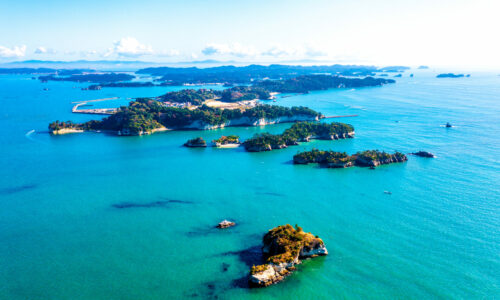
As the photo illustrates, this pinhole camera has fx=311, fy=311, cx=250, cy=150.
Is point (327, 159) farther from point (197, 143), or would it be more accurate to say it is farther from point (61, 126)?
point (61, 126)

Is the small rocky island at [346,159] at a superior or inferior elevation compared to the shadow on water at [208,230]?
superior

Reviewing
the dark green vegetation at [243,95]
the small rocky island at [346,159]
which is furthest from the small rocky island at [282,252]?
the dark green vegetation at [243,95]

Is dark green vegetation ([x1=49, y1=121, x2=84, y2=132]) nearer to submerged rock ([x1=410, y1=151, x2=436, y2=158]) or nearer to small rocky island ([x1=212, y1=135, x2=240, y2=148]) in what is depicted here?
small rocky island ([x1=212, y1=135, x2=240, y2=148])

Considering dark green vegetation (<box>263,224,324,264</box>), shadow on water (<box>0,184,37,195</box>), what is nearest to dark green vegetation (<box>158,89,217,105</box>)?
shadow on water (<box>0,184,37,195</box>)

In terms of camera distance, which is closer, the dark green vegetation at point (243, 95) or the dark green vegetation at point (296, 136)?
the dark green vegetation at point (296, 136)

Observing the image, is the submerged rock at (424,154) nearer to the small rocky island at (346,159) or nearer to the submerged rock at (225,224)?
the small rocky island at (346,159)

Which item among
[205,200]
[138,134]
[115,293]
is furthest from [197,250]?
[138,134]
